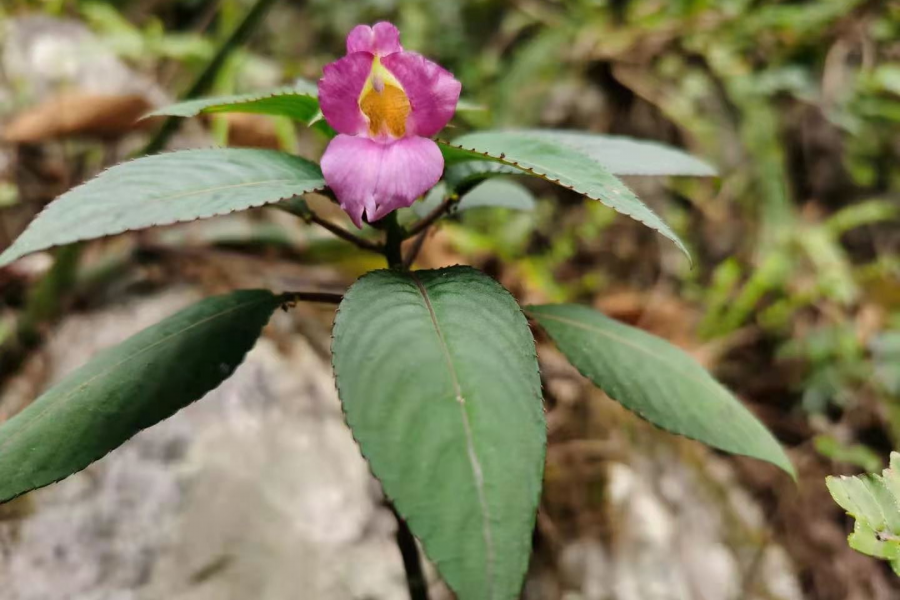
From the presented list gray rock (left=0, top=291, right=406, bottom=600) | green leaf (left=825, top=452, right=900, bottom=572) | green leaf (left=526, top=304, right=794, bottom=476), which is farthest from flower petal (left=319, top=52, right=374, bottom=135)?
gray rock (left=0, top=291, right=406, bottom=600)

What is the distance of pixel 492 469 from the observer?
0.50 meters

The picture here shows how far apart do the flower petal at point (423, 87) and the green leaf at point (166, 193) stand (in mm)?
131

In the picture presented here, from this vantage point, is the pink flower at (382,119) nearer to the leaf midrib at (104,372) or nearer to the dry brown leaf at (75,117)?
Result: the leaf midrib at (104,372)

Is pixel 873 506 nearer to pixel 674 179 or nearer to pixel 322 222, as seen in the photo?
pixel 322 222

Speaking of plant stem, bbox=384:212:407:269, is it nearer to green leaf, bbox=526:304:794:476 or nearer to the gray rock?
green leaf, bbox=526:304:794:476

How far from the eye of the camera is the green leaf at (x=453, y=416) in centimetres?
47

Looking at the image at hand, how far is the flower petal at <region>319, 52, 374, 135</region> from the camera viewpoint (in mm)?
651

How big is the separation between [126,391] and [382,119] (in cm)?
43

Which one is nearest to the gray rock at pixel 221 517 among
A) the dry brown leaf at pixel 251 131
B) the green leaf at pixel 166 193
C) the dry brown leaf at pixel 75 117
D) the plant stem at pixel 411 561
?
the plant stem at pixel 411 561

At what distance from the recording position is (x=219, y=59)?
126 cm

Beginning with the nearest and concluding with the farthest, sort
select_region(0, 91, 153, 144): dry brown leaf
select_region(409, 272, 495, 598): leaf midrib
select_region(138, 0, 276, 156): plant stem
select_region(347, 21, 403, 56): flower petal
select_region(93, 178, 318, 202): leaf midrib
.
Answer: select_region(409, 272, 495, 598): leaf midrib < select_region(93, 178, 318, 202): leaf midrib < select_region(347, 21, 403, 56): flower petal < select_region(138, 0, 276, 156): plant stem < select_region(0, 91, 153, 144): dry brown leaf

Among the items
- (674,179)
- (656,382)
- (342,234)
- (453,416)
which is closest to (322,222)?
(342,234)

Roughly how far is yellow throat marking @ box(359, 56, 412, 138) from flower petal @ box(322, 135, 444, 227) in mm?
49

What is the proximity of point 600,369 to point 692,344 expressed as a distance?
59.5 inches
